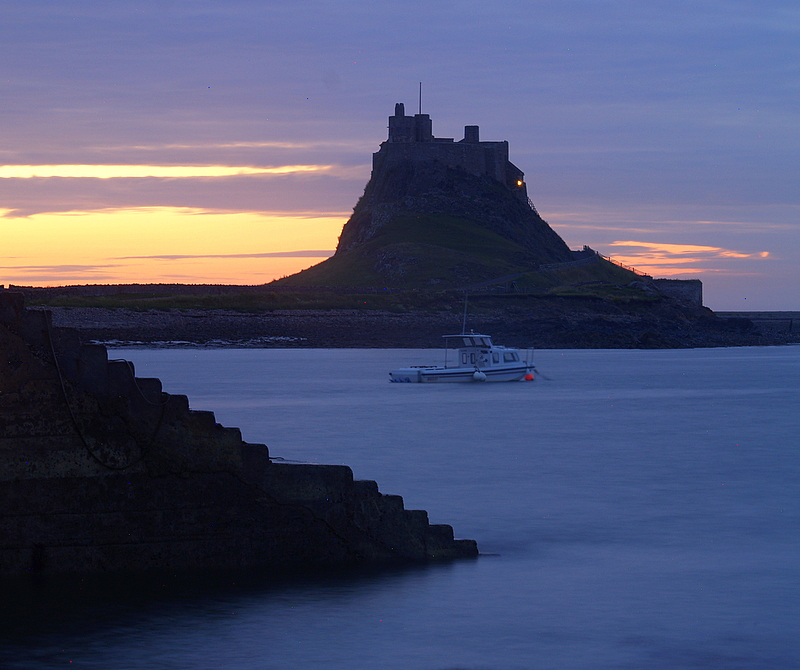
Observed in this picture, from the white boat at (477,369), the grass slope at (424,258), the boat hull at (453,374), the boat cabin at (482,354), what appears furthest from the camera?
the grass slope at (424,258)

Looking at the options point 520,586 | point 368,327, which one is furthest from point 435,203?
point 520,586

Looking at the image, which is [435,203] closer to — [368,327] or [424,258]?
[424,258]

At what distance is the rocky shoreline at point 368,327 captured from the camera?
391 feet

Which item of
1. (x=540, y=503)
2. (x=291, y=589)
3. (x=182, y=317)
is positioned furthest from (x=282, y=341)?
(x=291, y=589)

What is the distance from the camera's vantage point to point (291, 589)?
1234cm

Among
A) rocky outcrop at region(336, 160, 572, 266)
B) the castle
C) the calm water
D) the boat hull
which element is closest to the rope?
the calm water

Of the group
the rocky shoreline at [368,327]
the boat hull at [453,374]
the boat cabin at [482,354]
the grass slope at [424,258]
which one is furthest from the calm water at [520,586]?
the grass slope at [424,258]

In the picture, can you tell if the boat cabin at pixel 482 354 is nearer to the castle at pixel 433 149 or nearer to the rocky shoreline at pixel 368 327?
the rocky shoreline at pixel 368 327

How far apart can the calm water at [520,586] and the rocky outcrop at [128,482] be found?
40 centimetres

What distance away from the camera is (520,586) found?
13.5 meters

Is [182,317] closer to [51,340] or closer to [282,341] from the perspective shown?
[282,341]

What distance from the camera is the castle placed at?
18138 cm

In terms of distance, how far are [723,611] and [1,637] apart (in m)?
8.05

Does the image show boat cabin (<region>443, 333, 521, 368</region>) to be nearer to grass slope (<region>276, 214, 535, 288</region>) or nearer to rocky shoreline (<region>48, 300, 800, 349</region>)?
rocky shoreline (<region>48, 300, 800, 349</region>)
